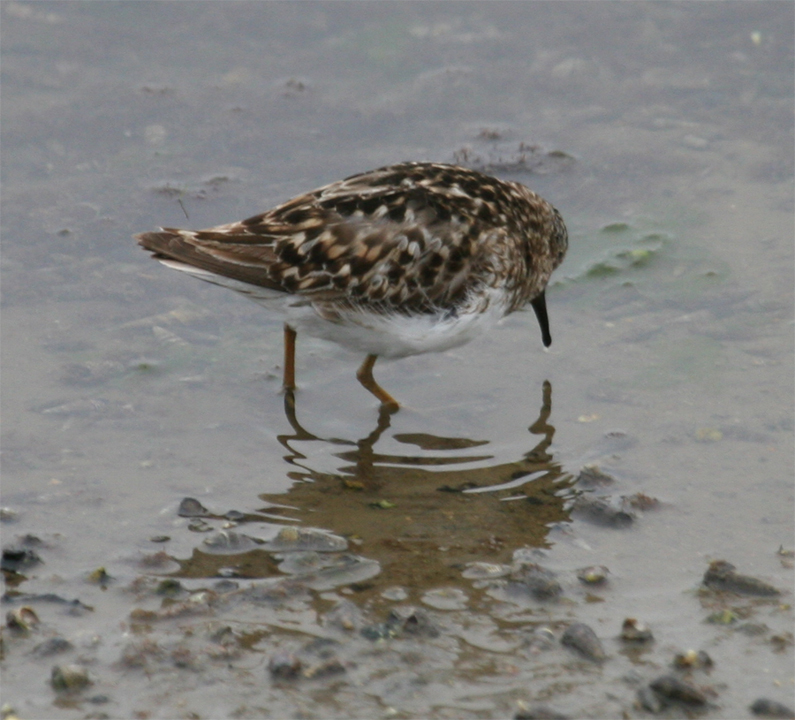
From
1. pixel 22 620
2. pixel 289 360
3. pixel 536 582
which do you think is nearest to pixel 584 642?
pixel 536 582

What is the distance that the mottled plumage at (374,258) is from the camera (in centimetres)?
734

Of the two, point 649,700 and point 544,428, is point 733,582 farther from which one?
point 544,428

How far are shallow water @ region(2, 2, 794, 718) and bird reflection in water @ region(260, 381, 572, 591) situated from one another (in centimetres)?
3

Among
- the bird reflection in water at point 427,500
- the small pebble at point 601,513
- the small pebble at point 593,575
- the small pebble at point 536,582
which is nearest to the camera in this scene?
the small pebble at point 536,582

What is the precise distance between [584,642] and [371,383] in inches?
123

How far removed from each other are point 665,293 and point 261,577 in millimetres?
4412

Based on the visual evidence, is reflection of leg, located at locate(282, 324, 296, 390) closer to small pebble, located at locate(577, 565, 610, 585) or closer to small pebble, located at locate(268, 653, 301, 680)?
small pebble, located at locate(577, 565, 610, 585)

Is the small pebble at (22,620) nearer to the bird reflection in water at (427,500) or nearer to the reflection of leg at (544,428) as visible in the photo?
the bird reflection in water at (427,500)

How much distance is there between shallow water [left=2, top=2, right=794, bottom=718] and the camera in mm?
5496

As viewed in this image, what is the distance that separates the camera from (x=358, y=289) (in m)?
7.38

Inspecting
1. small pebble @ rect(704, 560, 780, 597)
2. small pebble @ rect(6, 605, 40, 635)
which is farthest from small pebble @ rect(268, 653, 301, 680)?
small pebble @ rect(704, 560, 780, 597)

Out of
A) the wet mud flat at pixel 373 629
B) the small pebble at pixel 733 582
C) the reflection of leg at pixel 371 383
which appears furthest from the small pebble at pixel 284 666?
the reflection of leg at pixel 371 383

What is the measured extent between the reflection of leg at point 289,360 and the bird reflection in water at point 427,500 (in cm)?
19

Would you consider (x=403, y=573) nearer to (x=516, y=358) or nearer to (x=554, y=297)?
(x=516, y=358)
